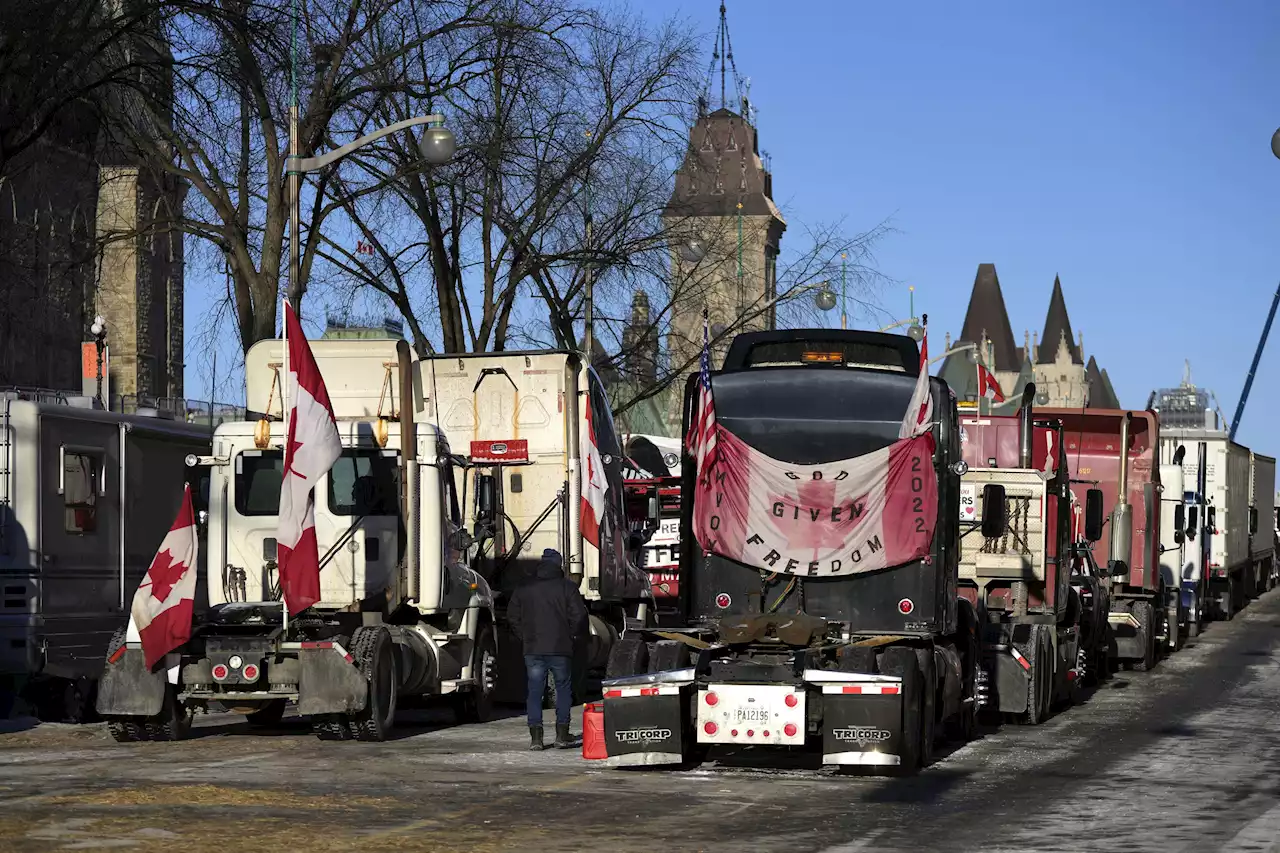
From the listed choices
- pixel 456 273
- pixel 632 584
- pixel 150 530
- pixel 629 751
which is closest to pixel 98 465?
pixel 150 530

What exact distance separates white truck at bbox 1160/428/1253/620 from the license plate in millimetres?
25375

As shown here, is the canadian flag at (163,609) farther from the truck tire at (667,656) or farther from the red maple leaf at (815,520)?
the red maple leaf at (815,520)

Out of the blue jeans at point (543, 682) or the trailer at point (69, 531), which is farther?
the trailer at point (69, 531)

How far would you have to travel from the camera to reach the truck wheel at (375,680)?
1778 cm

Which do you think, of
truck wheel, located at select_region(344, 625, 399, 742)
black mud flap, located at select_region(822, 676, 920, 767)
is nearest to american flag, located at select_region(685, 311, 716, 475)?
black mud flap, located at select_region(822, 676, 920, 767)

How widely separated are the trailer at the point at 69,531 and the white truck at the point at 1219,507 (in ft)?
72.4

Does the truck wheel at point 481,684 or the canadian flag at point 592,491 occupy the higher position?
the canadian flag at point 592,491

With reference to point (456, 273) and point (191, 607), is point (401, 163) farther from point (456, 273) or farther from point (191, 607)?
point (191, 607)

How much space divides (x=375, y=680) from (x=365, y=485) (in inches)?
84.3

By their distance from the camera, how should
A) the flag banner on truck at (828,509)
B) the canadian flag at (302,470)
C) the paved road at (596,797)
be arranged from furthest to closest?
the canadian flag at (302,470)
the flag banner on truck at (828,509)
the paved road at (596,797)

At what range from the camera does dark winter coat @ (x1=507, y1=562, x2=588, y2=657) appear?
→ 57.8 feet

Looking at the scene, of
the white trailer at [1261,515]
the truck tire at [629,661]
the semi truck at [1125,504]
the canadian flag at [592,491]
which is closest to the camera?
the truck tire at [629,661]

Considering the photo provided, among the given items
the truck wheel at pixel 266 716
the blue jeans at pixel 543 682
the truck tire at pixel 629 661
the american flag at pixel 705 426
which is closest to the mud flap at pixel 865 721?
the truck tire at pixel 629 661

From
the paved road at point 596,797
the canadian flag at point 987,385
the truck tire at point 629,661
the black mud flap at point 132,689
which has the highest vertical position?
the canadian flag at point 987,385
